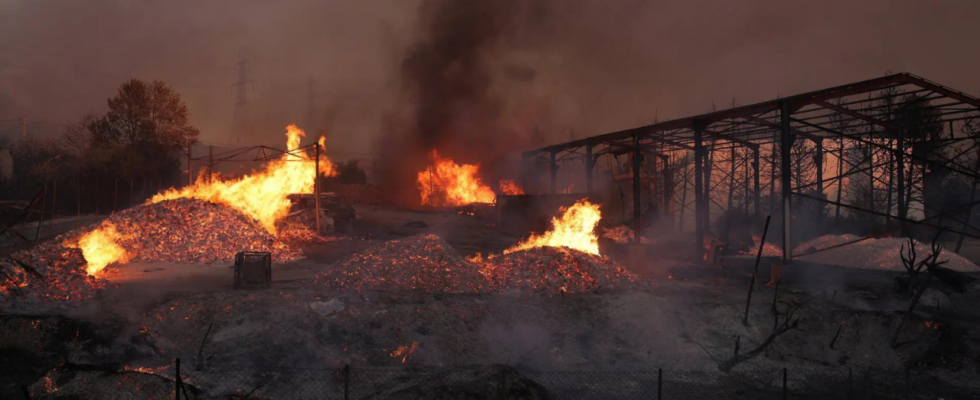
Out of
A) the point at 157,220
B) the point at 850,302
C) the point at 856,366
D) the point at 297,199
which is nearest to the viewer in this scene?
the point at 856,366

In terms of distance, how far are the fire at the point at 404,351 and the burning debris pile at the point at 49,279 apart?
8490mm

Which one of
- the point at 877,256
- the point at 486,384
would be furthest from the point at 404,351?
the point at 877,256

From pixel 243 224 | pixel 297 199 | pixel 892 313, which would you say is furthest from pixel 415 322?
pixel 297 199

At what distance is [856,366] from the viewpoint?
1143 cm

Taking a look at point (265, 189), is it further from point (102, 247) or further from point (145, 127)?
point (145, 127)

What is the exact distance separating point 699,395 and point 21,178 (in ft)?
202

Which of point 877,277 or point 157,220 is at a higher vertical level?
point 157,220

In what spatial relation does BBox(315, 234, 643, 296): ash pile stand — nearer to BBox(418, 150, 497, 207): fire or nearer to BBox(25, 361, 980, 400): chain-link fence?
BBox(25, 361, 980, 400): chain-link fence

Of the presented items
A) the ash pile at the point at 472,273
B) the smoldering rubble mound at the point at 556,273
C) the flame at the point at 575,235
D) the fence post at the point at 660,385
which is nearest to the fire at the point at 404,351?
the ash pile at the point at 472,273

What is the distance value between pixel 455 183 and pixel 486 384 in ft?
138

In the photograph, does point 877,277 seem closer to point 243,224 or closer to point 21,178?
point 243,224

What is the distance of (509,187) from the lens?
156 ft

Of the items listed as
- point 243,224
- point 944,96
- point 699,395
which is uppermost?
point 944,96

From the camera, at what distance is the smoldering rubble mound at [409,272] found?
47.9ft
